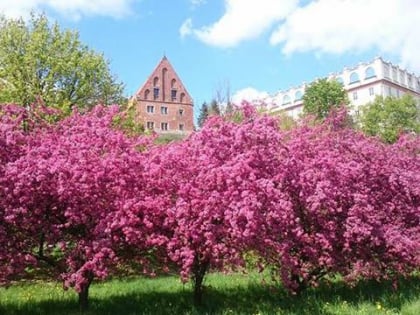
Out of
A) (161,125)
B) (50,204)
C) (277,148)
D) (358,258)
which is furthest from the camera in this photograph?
(161,125)

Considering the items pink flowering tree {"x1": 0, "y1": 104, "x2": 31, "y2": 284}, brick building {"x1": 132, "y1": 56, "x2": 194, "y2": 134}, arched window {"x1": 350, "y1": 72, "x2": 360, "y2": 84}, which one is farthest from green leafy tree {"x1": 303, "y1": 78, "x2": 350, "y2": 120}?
pink flowering tree {"x1": 0, "y1": 104, "x2": 31, "y2": 284}

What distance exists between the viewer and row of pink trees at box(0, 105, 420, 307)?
673 cm

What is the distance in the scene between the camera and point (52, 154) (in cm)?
702

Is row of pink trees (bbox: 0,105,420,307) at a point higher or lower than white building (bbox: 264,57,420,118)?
lower

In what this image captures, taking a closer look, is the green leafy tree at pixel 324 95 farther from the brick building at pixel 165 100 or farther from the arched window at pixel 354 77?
the arched window at pixel 354 77

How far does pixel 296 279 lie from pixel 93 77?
18.5 m

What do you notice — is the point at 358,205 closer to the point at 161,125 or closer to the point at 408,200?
the point at 408,200

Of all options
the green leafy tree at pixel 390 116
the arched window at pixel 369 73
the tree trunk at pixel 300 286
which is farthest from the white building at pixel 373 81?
the tree trunk at pixel 300 286

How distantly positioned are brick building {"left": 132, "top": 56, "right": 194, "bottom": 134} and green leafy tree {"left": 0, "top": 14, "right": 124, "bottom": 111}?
37.5 m

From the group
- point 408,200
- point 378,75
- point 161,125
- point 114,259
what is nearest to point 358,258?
point 408,200

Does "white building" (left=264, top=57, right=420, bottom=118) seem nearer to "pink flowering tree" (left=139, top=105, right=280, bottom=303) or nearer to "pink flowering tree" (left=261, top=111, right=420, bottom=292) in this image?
"pink flowering tree" (left=261, top=111, right=420, bottom=292)

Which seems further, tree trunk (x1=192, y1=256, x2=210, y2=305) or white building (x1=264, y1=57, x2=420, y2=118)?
white building (x1=264, y1=57, x2=420, y2=118)

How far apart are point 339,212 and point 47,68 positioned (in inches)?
733

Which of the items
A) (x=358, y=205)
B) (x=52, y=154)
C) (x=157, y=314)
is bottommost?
(x=157, y=314)
